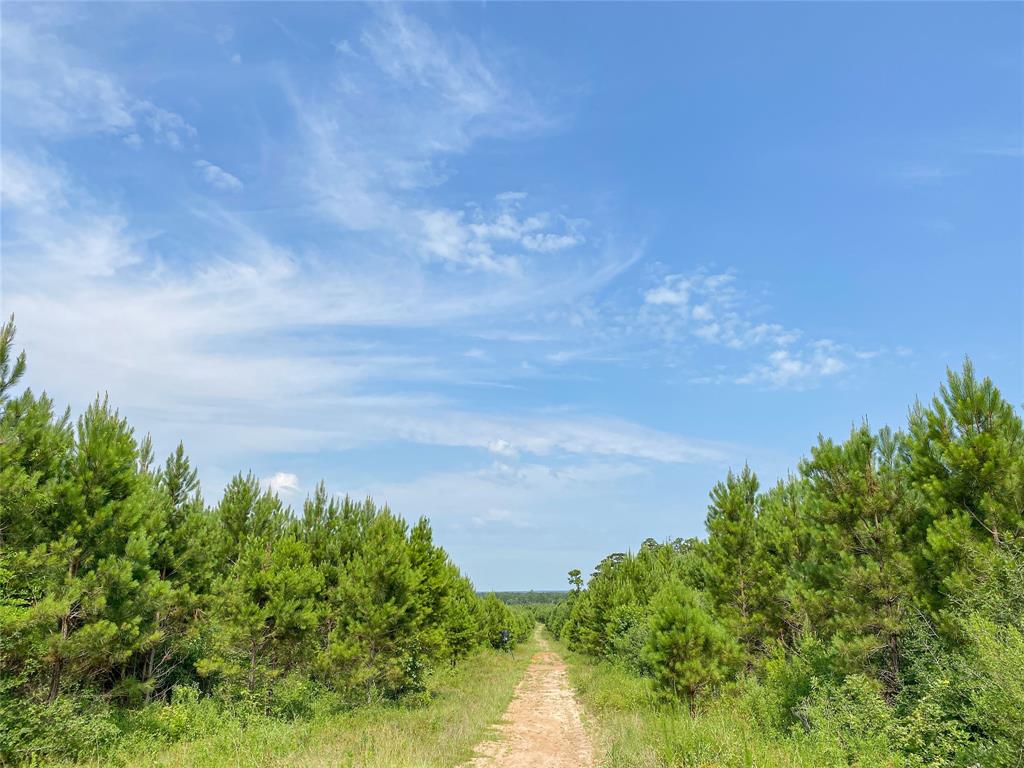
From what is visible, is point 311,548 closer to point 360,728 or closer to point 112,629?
point 360,728

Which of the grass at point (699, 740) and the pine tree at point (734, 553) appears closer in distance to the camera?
the grass at point (699, 740)

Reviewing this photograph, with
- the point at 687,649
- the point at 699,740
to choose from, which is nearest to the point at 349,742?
the point at 699,740

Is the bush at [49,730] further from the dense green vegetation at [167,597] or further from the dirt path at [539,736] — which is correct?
the dirt path at [539,736]

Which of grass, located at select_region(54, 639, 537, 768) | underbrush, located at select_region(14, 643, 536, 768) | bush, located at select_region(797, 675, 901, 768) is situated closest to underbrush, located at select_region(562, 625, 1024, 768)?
bush, located at select_region(797, 675, 901, 768)

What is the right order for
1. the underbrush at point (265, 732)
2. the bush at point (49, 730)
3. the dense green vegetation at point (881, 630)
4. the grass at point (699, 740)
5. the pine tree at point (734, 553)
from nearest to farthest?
the dense green vegetation at point (881, 630)
the grass at point (699, 740)
the bush at point (49, 730)
the underbrush at point (265, 732)
the pine tree at point (734, 553)

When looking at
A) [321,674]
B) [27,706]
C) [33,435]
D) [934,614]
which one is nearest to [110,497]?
[33,435]

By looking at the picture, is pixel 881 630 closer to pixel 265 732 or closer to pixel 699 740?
pixel 699 740

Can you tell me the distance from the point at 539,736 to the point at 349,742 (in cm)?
576

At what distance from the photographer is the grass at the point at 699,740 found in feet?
31.0

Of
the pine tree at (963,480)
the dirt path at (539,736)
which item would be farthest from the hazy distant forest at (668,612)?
the dirt path at (539,736)

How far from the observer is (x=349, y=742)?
1468 centimetres

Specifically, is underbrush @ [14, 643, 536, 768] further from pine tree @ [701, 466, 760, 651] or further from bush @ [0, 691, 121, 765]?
pine tree @ [701, 466, 760, 651]

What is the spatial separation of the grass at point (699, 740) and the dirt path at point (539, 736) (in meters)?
0.64

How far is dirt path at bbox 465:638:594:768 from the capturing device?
13898 mm
